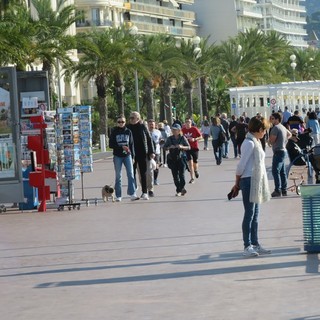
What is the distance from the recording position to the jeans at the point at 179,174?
26109 mm

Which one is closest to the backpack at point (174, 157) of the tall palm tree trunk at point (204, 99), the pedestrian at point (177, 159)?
the pedestrian at point (177, 159)

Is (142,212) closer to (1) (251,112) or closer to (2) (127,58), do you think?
(2) (127,58)

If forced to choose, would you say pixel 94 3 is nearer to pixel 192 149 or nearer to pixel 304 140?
pixel 192 149

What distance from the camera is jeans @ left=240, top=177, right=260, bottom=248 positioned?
14.2 metres

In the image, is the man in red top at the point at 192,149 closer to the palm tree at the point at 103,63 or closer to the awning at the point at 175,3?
the palm tree at the point at 103,63

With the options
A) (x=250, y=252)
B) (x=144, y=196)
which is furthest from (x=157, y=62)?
(x=250, y=252)

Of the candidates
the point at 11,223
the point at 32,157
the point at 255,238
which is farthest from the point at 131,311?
the point at 32,157

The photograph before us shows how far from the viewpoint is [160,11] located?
452 ft

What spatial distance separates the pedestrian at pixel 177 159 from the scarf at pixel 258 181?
11.4 meters

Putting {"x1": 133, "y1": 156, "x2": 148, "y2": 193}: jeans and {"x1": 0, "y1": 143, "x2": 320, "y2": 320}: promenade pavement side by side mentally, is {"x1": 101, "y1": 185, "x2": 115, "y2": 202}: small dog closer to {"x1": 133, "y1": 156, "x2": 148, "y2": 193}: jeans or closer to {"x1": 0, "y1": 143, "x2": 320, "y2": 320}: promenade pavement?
{"x1": 133, "y1": 156, "x2": 148, "y2": 193}: jeans

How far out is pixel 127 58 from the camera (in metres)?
68.8

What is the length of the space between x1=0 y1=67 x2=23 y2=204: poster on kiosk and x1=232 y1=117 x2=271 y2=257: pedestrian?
379 inches

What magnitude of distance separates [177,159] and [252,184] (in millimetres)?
12460

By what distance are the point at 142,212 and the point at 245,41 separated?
86507mm
